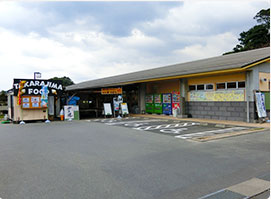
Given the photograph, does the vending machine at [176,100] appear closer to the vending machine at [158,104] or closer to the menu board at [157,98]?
the vending machine at [158,104]

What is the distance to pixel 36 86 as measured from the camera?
628 inches

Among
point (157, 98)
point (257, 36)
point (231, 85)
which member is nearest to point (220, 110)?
point (231, 85)

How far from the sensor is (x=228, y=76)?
544 inches

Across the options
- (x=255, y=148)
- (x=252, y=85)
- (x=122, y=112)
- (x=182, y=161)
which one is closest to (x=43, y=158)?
(x=182, y=161)

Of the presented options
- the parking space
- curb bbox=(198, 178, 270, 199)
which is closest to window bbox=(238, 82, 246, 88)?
the parking space

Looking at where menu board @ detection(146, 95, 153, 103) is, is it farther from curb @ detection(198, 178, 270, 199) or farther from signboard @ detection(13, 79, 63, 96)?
curb @ detection(198, 178, 270, 199)

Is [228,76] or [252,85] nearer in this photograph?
[252,85]

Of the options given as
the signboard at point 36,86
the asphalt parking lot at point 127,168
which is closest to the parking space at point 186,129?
the asphalt parking lot at point 127,168

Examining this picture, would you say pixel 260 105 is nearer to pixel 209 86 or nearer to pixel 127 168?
pixel 209 86

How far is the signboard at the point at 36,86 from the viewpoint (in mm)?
15344

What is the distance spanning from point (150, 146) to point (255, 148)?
10.7 ft

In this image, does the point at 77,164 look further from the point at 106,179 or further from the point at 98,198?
the point at 98,198

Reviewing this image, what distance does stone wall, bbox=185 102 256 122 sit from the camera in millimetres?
13008

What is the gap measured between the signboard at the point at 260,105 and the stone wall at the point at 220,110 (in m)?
0.26
